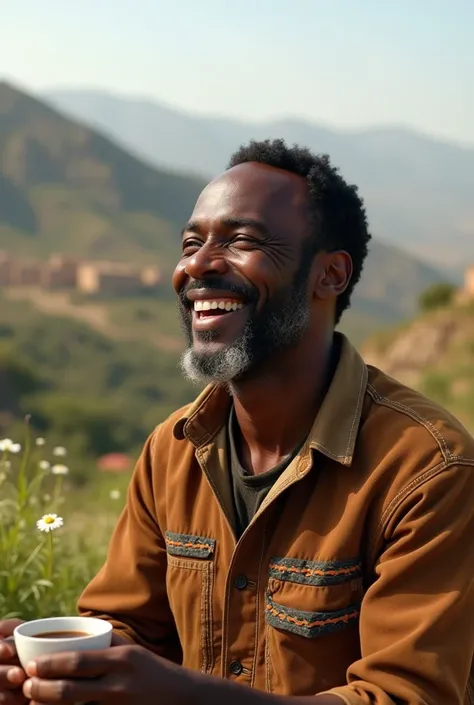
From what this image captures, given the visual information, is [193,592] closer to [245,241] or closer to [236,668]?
[236,668]

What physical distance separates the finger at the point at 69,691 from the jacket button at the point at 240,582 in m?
0.52

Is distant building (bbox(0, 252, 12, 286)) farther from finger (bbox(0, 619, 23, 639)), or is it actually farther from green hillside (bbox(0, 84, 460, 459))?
finger (bbox(0, 619, 23, 639))

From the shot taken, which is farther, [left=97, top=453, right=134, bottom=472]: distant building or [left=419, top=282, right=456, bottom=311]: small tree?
[left=419, top=282, right=456, bottom=311]: small tree

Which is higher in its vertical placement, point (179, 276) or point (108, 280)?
point (108, 280)

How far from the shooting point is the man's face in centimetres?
232

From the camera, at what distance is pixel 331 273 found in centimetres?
246

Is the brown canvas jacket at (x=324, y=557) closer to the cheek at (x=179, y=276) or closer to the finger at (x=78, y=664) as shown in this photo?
the cheek at (x=179, y=276)

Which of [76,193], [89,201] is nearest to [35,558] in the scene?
[89,201]

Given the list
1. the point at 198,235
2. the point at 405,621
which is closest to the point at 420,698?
the point at 405,621

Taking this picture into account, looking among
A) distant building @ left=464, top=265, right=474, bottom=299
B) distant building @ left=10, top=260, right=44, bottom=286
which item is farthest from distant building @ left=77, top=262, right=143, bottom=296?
distant building @ left=464, top=265, right=474, bottom=299

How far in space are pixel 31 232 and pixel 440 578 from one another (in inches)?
5030

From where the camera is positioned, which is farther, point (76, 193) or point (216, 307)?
point (76, 193)

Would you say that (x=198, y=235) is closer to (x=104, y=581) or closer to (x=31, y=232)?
(x=104, y=581)

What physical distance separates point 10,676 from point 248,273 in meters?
0.96
